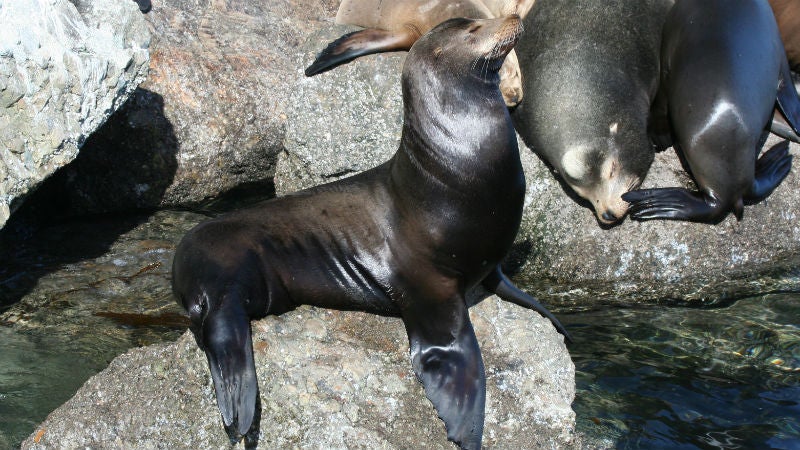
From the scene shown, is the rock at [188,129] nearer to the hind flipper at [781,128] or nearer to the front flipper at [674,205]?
the front flipper at [674,205]

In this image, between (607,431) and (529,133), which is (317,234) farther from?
(529,133)

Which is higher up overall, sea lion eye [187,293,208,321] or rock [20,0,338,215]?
sea lion eye [187,293,208,321]

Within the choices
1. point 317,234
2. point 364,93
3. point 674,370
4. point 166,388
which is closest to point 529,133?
point 364,93

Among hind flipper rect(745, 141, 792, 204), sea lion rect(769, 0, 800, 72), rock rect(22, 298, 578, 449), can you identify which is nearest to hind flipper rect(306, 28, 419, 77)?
rock rect(22, 298, 578, 449)

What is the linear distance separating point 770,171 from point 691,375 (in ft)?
8.08

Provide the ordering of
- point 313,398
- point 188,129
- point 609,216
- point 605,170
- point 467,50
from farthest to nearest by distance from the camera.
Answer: point 188,129, point 605,170, point 609,216, point 467,50, point 313,398

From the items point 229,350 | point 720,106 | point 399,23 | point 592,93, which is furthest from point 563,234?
point 229,350

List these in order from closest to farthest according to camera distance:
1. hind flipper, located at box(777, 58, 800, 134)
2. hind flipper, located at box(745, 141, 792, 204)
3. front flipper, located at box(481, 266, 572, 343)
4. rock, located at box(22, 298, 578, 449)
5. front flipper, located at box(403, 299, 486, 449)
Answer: rock, located at box(22, 298, 578, 449) < front flipper, located at box(403, 299, 486, 449) < front flipper, located at box(481, 266, 572, 343) < hind flipper, located at box(745, 141, 792, 204) < hind flipper, located at box(777, 58, 800, 134)

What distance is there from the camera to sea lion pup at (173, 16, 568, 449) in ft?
13.9

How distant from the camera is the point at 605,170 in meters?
6.48

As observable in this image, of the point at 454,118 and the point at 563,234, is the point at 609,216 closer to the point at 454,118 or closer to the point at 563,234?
the point at 563,234

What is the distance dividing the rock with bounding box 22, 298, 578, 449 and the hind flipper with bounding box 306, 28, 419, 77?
247cm

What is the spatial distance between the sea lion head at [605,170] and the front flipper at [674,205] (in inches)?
3.9

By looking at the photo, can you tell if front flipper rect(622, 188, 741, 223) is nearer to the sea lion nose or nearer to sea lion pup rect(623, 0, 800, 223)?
sea lion pup rect(623, 0, 800, 223)
